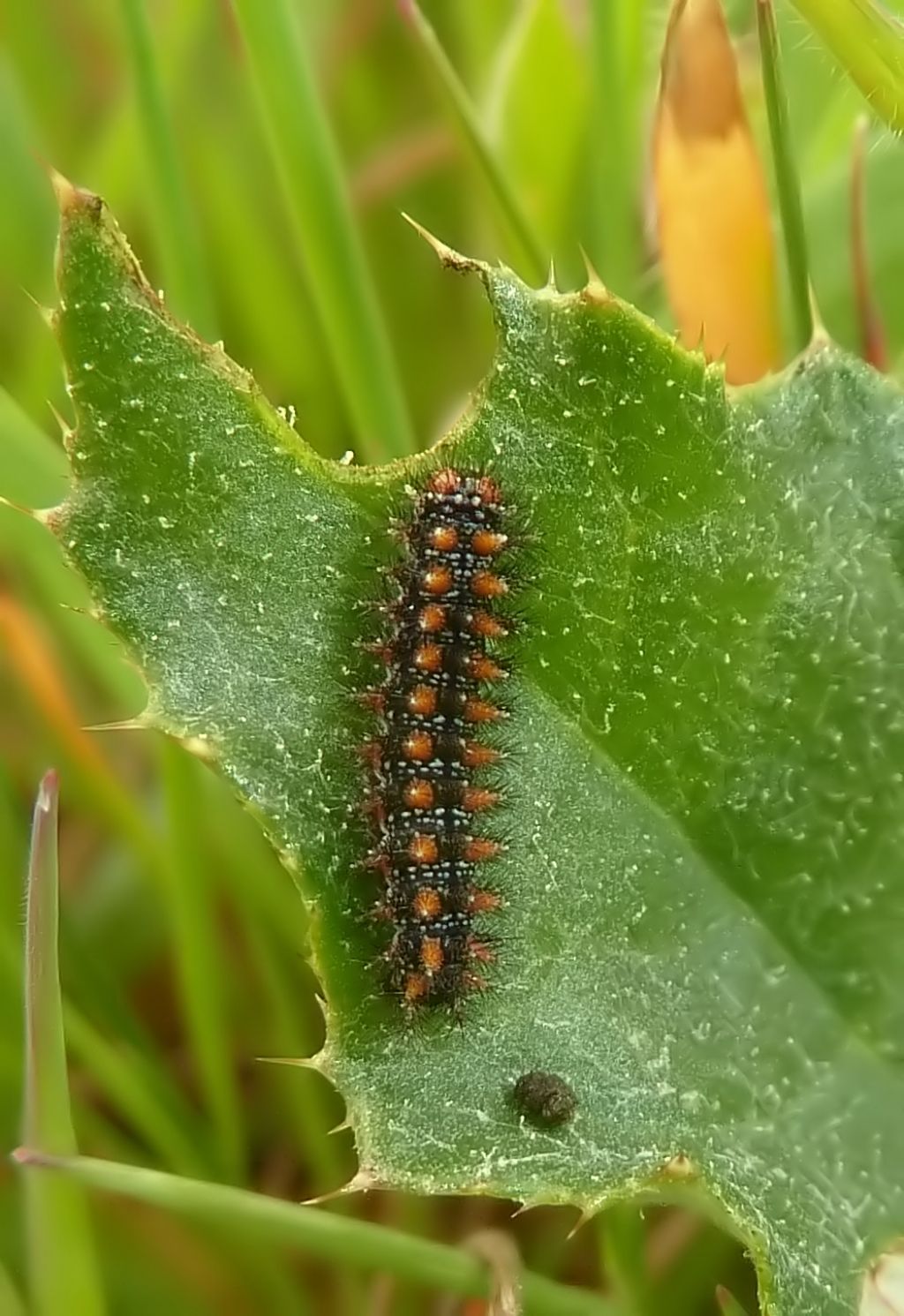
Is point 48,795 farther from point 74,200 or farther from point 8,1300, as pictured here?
point 8,1300

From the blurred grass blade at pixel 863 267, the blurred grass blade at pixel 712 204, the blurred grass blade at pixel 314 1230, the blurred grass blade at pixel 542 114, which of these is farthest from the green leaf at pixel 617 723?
the blurred grass blade at pixel 542 114

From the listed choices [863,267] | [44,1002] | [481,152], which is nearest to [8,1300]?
[44,1002]

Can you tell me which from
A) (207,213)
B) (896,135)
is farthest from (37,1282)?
(207,213)

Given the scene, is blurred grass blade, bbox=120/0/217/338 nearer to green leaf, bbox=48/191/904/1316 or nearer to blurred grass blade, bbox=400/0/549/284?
blurred grass blade, bbox=400/0/549/284

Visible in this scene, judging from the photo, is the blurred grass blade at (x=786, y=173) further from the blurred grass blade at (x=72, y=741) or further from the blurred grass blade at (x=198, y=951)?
the blurred grass blade at (x=72, y=741)

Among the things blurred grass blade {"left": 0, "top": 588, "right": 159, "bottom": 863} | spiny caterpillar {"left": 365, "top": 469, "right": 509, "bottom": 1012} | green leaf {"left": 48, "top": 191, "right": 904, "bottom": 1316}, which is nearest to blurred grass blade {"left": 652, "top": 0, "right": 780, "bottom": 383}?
green leaf {"left": 48, "top": 191, "right": 904, "bottom": 1316}

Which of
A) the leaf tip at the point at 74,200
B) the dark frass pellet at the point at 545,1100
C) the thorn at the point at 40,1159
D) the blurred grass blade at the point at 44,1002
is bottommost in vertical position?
the dark frass pellet at the point at 545,1100

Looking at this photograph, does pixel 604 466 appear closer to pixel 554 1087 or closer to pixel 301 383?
pixel 554 1087
